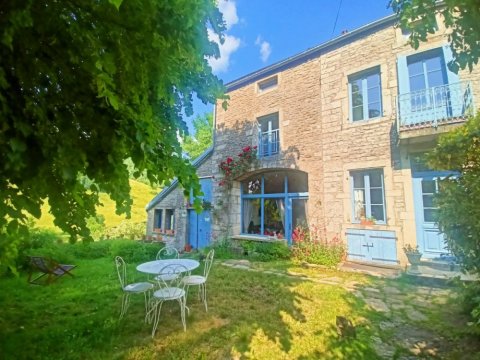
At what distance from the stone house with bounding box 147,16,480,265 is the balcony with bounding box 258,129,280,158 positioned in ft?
0.13

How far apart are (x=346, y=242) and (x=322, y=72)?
5.30 metres

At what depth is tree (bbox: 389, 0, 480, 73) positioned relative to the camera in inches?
70.0

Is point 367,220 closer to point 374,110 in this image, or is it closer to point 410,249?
point 410,249

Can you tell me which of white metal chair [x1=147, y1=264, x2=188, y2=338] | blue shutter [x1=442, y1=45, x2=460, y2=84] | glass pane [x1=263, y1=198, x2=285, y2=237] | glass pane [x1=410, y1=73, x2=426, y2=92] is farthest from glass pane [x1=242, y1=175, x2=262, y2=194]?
white metal chair [x1=147, y1=264, x2=188, y2=338]

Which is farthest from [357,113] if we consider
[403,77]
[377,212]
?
[377,212]

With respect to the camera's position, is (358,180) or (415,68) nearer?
(415,68)

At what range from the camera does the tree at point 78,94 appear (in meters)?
1.46

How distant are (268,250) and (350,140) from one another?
411 cm

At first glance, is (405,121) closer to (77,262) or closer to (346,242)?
(346,242)

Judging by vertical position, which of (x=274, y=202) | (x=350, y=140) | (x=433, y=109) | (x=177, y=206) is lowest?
(x=177, y=206)

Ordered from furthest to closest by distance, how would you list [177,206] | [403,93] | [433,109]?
[177,206]
[403,93]
[433,109]

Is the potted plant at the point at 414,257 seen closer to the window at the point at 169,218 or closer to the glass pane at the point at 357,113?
the glass pane at the point at 357,113

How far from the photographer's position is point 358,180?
24.9 feet

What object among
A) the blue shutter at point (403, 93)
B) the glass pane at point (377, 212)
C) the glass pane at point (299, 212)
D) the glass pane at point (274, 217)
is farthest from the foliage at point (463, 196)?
the glass pane at point (274, 217)
